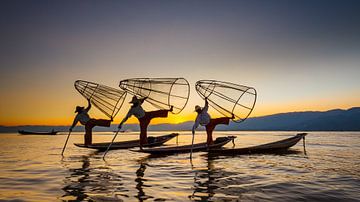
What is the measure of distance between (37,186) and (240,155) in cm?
1739

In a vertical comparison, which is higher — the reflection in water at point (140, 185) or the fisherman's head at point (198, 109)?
the fisherman's head at point (198, 109)

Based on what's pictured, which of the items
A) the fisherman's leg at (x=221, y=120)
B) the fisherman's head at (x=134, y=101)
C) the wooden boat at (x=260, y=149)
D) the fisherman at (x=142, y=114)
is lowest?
the wooden boat at (x=260, y=149)

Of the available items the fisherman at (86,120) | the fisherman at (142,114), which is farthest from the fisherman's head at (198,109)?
the fisherman at (86,120)

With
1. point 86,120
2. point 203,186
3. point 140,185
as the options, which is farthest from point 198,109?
point 140,185

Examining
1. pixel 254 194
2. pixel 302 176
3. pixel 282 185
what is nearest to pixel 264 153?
pixel 302 176

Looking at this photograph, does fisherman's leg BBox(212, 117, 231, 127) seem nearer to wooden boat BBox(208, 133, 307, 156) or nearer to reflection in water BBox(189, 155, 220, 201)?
wooden boat BBox(208, 133, 307, 156)

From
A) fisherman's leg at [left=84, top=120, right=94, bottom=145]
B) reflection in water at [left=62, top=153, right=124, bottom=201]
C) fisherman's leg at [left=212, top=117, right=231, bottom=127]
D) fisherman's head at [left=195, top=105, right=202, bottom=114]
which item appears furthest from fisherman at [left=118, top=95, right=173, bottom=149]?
reflection in water at [left=62, top=153, right=124, bottom=201]

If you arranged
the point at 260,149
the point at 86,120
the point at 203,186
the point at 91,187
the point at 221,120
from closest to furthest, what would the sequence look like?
1. the point at 91,187
2. the point at 203,186
3. the point at 221,120
4. the point at 260,149
5. the point at 86,120

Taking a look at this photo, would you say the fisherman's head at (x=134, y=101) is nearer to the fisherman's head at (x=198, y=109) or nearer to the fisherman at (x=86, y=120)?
the fisherman's head at (x=198, y=109)

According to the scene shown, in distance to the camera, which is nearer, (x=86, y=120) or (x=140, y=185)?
(x=140, y=185)

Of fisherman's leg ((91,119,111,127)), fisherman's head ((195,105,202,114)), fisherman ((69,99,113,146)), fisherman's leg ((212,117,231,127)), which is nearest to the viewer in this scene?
fisherman's head ((195,105,202,114))

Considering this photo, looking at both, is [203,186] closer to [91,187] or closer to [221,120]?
[91,187]

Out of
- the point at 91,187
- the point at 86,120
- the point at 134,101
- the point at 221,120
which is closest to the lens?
the point at 91,187

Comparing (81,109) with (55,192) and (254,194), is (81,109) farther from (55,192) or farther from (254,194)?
(254,194)
